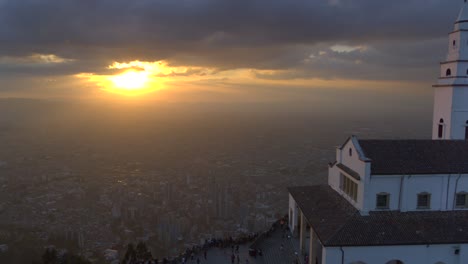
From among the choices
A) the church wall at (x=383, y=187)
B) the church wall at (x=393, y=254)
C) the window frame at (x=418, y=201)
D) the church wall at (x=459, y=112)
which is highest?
the church wall at (x=459, y=112)

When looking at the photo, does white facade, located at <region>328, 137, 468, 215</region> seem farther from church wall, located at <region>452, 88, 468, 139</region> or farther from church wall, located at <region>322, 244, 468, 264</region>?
church wall, located at <region>452, 88, 468, 139</region>

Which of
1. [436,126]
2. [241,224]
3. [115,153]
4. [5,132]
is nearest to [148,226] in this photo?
[241,224]

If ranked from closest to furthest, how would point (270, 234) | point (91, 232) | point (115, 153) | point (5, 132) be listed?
point (270, 234), point (91, 232), point (115, 153), point (5, 132)

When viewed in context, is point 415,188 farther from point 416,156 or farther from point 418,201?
point 416,156

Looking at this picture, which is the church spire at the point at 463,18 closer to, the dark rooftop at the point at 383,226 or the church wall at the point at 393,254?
the dark rooftop at the point at 383,226

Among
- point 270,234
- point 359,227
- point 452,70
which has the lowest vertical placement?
point 270,234

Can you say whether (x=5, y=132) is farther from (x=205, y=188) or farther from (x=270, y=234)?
(x=270, y=234)

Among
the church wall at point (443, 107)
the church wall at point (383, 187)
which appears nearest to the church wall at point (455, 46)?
the church wall at point (443, 107)

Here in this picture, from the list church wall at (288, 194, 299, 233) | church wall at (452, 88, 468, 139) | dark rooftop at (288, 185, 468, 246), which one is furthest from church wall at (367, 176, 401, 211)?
church wall at (452, 88, 468, 139)
